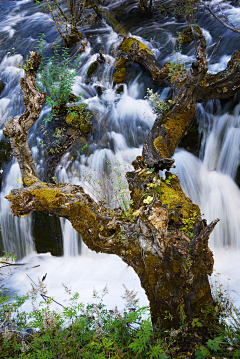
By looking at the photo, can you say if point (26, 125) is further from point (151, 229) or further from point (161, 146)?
point (151, 229)

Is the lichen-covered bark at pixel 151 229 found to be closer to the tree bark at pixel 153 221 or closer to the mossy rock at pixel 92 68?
the tree bark at pixel 153 221

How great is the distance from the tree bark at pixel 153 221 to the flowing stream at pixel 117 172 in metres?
0.57

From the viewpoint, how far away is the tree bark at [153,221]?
7.70ft

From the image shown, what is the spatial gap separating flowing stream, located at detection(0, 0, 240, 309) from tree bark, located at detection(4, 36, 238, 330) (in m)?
0.57

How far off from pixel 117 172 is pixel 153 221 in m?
1.86

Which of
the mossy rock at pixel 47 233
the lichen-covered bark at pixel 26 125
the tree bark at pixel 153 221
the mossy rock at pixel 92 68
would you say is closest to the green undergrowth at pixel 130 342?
the tree bark at pixel 153 221

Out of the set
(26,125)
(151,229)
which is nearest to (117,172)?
(26,125)

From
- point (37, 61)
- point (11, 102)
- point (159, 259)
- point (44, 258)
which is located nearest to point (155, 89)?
point (37, 61)

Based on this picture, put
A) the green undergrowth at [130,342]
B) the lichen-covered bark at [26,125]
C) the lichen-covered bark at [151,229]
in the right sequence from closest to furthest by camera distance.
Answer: the green undergrowth at [130,342] < the lichen-covered bark at [151,229] < the lichen-covered bark at [26,125]

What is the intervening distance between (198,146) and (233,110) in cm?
103

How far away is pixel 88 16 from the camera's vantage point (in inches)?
440

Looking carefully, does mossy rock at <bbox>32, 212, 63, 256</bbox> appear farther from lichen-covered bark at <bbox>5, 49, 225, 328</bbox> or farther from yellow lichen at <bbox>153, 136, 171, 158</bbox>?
yellow lichen at <bbox>153, 136, 171, 158</bbox>

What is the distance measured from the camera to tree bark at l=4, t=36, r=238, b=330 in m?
2.35

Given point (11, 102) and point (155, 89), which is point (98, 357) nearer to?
point (155, 89)
